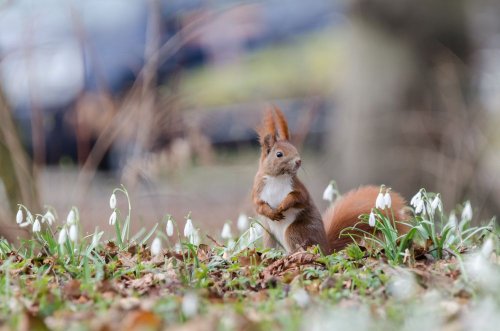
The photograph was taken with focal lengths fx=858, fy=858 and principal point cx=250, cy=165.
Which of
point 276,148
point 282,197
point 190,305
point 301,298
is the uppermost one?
point 276,148

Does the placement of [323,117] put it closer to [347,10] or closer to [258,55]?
[258,55]

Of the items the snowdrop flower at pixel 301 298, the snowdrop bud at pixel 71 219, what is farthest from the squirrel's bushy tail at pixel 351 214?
the snowdrop bud at pixel 71 219

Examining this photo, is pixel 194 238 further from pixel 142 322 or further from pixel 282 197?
pixel 142 322

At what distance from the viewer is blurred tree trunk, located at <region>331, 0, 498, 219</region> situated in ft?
26.1

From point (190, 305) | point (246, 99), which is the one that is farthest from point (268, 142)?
point (246, 99)

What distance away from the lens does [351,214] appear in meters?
4.32

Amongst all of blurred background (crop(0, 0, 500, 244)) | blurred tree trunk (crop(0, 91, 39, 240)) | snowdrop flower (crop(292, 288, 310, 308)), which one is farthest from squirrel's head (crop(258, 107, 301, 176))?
blurred tree trunk (crop(0, 91, 39, 240))

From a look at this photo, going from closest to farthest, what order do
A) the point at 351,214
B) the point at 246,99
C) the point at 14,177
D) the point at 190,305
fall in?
the point at 190,305
the point at 351,214
the point at 14,177
the point at 246,99

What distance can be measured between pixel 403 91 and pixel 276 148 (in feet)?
14.8

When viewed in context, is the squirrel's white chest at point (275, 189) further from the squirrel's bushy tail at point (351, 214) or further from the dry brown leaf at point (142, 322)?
the dry brown leaf at point (142, 322)

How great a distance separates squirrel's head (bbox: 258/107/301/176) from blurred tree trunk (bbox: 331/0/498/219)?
391 centimetres

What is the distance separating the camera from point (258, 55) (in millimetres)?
11359

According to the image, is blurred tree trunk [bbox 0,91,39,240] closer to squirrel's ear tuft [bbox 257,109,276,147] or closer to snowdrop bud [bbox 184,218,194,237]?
snowdrop bud [bbox 184,218,194,237]

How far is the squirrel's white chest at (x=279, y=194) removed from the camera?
3.96 m
